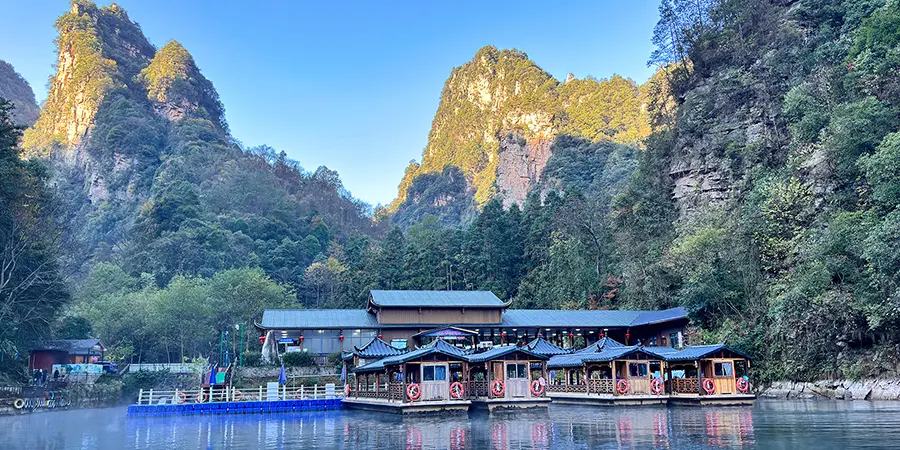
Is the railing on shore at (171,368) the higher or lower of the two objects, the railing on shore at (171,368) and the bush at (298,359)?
the lower

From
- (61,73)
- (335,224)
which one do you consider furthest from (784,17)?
(61,73)

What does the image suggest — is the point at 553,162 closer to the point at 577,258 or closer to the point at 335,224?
the point at 335,224

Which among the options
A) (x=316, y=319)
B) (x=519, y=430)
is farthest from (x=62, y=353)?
(x=519, y=430)

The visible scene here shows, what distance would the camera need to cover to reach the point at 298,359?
1438 inches

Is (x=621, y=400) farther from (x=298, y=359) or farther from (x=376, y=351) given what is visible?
(x=298, y=359)

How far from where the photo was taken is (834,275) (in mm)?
29109

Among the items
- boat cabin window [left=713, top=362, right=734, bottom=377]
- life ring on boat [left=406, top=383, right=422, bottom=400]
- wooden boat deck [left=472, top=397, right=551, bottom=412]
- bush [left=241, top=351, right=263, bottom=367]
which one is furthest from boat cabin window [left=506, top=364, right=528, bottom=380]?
bush [left=241, top=351, right=263, bottom=367]

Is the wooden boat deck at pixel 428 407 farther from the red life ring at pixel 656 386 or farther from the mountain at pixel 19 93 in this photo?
the mountain at pixel 19 93

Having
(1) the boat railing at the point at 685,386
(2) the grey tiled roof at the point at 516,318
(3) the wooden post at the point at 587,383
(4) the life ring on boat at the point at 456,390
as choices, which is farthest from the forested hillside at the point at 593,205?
(4) the life ring on boat at the point at 456,390

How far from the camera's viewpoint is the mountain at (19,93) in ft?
414

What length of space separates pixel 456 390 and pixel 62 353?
33965 mm

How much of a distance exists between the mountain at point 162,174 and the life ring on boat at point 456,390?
50.3m

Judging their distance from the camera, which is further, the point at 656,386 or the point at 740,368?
the point at 740,368

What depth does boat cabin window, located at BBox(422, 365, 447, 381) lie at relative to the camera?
82.8ft
